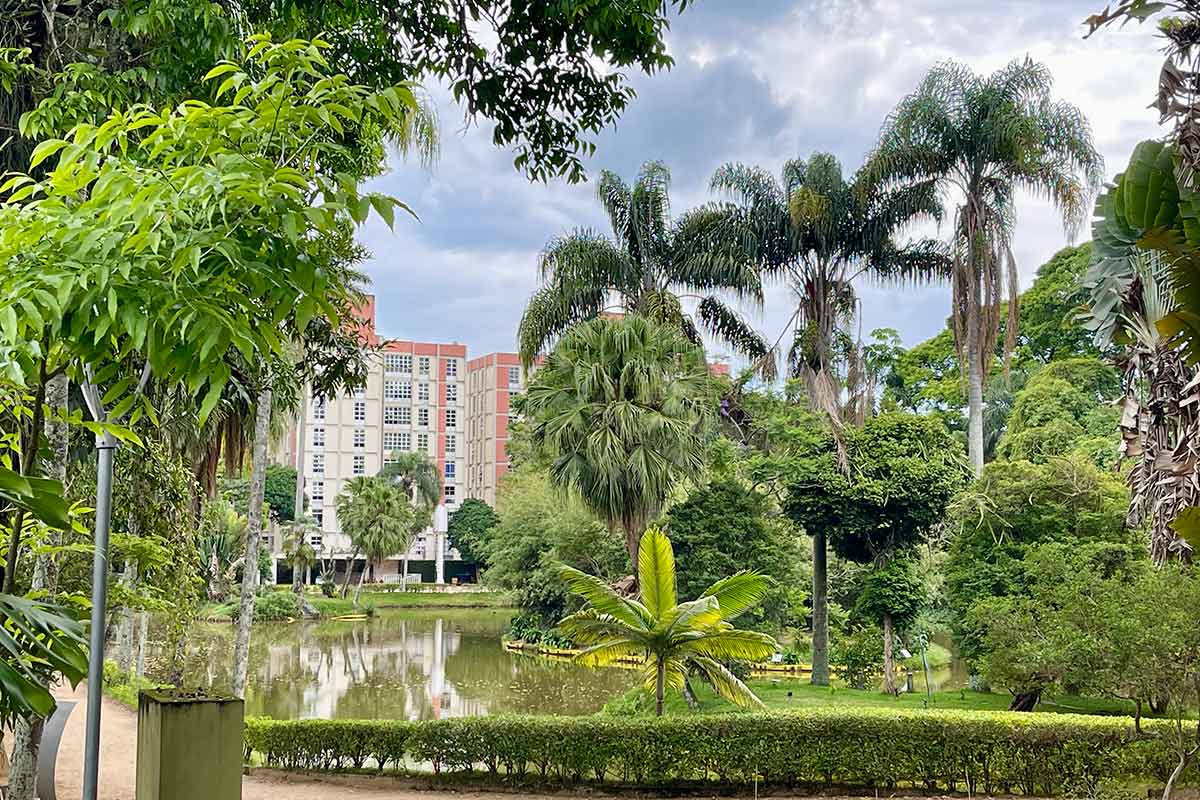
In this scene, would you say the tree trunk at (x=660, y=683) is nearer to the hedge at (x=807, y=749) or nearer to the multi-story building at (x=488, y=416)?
the hedge at (x=807, y=749)

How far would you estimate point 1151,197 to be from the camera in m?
4.87

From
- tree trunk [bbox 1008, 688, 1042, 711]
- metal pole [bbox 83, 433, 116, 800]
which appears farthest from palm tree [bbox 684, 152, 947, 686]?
metal pole [bbox 83, 433, 116, 800]

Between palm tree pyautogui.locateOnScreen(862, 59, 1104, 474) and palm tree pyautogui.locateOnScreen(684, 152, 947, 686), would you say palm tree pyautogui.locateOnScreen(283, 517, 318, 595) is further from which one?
palm tree pyautogui.locateOnScreen(862, 59, 1104, 474)

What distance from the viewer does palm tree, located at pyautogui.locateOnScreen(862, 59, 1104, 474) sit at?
2152 centimetres

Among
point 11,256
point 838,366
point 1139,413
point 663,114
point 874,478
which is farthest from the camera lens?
point 663,114

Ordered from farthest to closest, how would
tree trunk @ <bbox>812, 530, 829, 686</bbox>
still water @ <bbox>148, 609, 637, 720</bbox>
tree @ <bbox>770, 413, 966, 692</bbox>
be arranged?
tree trunk @ <bbox>812, 530, 829, 686</bbox> < tree @ <bbox>770, 413, 966, 692</bbox> < still water @ <bbox>148, 609, 637, 720</bbox>

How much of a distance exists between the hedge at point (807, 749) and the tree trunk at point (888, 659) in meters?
6.35

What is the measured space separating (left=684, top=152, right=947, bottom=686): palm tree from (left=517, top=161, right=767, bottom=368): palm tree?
1.67ft

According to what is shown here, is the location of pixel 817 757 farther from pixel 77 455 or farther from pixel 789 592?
pixel 789 592

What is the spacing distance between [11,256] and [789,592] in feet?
69.6

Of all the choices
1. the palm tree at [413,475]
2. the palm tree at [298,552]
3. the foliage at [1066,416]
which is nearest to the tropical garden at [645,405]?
the foliage at [1066,416]

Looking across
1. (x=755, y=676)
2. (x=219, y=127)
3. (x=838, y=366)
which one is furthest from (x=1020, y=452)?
(x=219, y=127)

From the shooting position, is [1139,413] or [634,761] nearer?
[1139,413]

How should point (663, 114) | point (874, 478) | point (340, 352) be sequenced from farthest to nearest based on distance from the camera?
point (663, 114) → point (874, 478) → point (340, 352)
